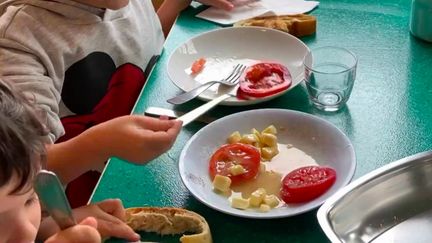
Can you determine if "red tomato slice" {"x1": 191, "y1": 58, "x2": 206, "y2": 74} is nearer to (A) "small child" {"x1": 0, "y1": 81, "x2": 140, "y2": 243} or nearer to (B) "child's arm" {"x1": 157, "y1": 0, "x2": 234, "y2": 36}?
(B) "child's arm" {"x1": 157, "y1": 0, "x2": 234, "y2": 36}

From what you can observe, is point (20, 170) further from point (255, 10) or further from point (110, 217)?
point (255, 10)

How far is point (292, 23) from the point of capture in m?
1.14

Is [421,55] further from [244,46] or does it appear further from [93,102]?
[93,102]

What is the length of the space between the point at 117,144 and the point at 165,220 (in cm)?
13

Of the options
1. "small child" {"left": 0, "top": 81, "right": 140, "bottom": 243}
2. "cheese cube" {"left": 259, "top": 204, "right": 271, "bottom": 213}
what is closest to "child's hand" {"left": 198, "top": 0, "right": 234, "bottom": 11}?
"cheese cube" {"left": 259, "top": 204, "right": 271, "bottom": 213}

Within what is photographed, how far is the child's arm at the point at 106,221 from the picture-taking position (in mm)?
772

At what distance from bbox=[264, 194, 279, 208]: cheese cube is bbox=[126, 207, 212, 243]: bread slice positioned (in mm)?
79

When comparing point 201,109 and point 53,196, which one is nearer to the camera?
point 53,196

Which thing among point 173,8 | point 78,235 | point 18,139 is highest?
point 18,139

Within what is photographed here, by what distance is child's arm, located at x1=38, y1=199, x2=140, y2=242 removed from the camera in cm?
77

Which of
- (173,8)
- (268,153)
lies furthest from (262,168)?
(173,8)

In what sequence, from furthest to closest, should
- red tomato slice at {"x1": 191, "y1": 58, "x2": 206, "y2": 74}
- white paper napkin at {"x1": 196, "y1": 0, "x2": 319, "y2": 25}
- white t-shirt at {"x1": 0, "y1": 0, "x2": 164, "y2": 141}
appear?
white paper napkin at {"x1": 196, "y1": 0, "x2": 319, "y2": 25}, red tomato slice at {"x1": 191, "y1": 58, "x2": 206, "y2": 74}, white t-shirt at {"x1": 0, "y1": 0, "x2": 164, "y2": 141}

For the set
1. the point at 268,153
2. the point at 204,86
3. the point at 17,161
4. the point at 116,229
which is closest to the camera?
the point at 17,161

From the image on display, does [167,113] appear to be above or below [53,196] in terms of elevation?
below
